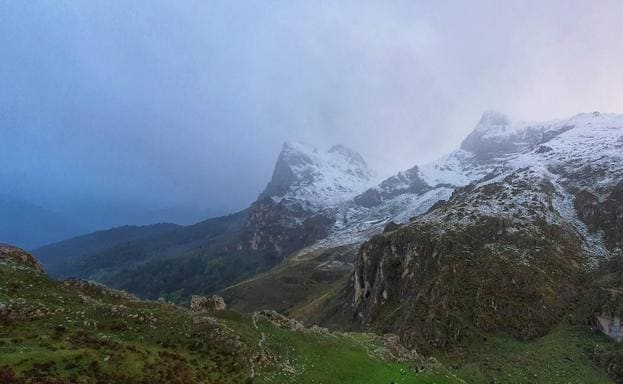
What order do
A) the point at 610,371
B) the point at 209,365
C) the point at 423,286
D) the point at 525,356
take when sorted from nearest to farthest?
the point at 209,365
the point at 610,371
the point at 525,356
the point at 423,286

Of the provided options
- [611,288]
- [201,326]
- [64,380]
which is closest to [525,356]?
[611,288]

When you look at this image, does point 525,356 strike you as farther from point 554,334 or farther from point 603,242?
point 603,242

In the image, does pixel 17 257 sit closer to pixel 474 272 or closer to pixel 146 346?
pixel 146 346

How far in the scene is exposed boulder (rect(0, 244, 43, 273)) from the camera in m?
44.8

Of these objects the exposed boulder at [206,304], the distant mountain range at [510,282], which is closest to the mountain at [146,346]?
the exposed boulder at [206,304]

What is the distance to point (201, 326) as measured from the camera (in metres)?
41.5

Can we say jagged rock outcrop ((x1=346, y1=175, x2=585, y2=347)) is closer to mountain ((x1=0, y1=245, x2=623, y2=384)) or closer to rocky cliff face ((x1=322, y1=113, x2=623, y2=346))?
rocky cliff face ((x1=322, y1=113, x2=623, y2=346))

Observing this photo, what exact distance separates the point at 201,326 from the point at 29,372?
1608cm

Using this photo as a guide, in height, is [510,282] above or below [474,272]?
below

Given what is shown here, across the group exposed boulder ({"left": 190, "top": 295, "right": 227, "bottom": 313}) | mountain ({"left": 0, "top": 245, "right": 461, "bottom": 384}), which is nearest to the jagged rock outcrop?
exposed boulder ({"left": 190, "top": 295, "right": 227, "bottom": 313})

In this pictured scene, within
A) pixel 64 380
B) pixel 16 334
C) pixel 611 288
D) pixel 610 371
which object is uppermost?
pixel 16 334

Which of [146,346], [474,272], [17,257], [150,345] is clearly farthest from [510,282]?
[17,257]

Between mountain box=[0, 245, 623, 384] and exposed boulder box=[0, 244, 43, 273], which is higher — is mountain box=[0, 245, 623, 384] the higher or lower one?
the lower one

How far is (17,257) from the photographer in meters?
46.4
